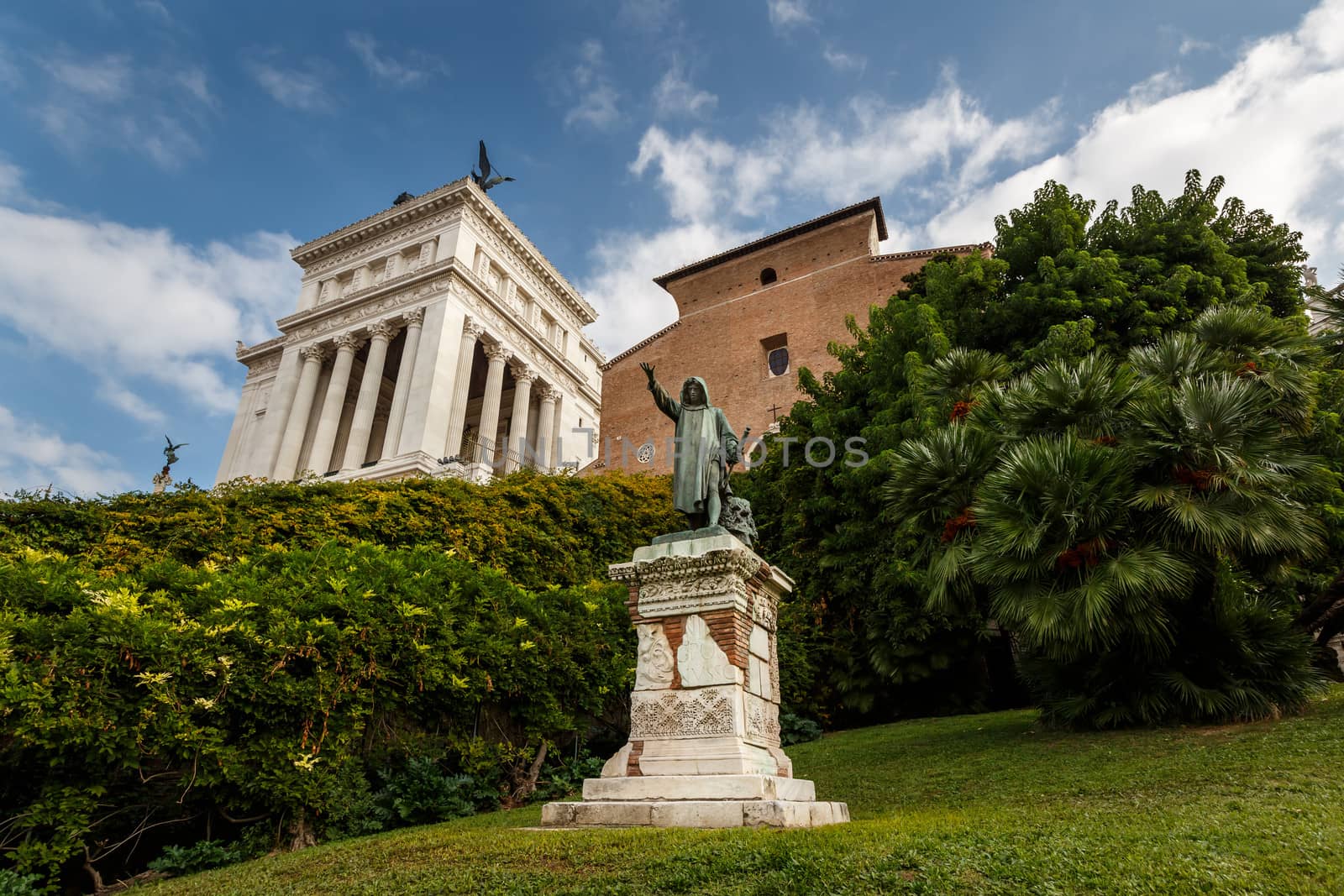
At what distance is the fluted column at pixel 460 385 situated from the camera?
2919 cm

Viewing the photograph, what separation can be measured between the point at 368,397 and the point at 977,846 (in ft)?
97.8

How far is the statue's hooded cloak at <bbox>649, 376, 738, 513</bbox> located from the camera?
7.03m

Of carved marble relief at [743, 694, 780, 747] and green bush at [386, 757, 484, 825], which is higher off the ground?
carved marble relief at [743, 694, 780, 747]

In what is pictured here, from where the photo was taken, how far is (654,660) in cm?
633

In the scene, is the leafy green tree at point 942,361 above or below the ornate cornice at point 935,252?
below

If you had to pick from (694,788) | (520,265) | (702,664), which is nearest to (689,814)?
(694,788)

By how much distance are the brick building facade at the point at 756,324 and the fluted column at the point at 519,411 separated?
4106 mm

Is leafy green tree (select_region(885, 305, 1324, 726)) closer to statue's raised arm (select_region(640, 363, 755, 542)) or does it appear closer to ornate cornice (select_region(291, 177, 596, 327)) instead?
statue's raised arm (select_region(640, 363, 755, 542))

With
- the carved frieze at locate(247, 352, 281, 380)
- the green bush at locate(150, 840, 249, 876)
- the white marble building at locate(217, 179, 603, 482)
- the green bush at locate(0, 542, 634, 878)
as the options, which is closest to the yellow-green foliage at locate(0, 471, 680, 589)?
the green bush at locate(0, 542, 634, 878)

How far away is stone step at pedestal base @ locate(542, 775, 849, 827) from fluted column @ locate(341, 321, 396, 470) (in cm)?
2523

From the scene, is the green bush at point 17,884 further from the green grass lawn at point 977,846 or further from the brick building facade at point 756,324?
the brick building facade at point 756,324

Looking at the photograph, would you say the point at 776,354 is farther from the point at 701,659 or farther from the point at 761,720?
the point at 701,659

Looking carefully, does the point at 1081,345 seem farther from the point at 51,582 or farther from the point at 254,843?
the point at 51,582

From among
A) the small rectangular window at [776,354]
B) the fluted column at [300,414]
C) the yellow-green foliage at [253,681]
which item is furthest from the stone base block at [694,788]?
the fluted column at [300,414]
